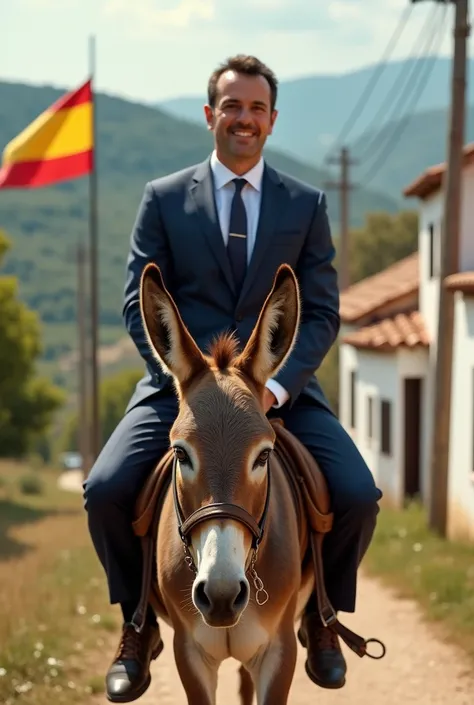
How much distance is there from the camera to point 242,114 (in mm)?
5703

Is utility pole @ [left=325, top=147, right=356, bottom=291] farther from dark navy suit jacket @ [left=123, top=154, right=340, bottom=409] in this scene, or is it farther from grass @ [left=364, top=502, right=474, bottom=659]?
dark navy suit jacket @ [left=123, top=154, right=340, bottom=409]

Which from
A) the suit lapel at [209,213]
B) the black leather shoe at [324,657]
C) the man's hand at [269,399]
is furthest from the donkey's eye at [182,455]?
the black leather shoe at [324,657]

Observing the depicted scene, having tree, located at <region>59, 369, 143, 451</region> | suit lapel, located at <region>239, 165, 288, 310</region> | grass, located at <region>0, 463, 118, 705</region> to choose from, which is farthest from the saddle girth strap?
tree, located at <region>59, 369, 143, 451</region>

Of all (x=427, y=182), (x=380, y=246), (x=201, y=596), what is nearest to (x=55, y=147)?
(x=427, y=182)

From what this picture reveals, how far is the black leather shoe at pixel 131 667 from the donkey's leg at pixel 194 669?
74cm

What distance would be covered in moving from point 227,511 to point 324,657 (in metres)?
2.01

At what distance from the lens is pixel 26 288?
563ft

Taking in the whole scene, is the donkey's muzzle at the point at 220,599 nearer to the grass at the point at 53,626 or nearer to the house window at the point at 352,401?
the grass at the point at 53,626

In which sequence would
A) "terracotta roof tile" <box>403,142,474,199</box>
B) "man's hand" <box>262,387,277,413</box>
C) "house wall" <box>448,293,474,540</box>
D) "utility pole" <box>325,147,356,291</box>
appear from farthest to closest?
"utility pole" <box>325,147,356,291</box> < "terracotta roof tile" <box>403,142,474,199</box> < "house wall" <box>448,293,474,540</box> < "man's hand" <box>262,387,277,413</box>

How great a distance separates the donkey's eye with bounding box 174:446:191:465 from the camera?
4.07 meters

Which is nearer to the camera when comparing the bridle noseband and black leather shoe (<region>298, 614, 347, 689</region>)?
the bridle noseband

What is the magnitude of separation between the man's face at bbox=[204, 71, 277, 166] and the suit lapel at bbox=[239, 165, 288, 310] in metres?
0.18

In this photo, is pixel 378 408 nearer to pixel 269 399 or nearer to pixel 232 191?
pixel 232 191

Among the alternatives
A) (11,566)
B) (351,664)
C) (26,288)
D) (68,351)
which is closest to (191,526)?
(351,664)
